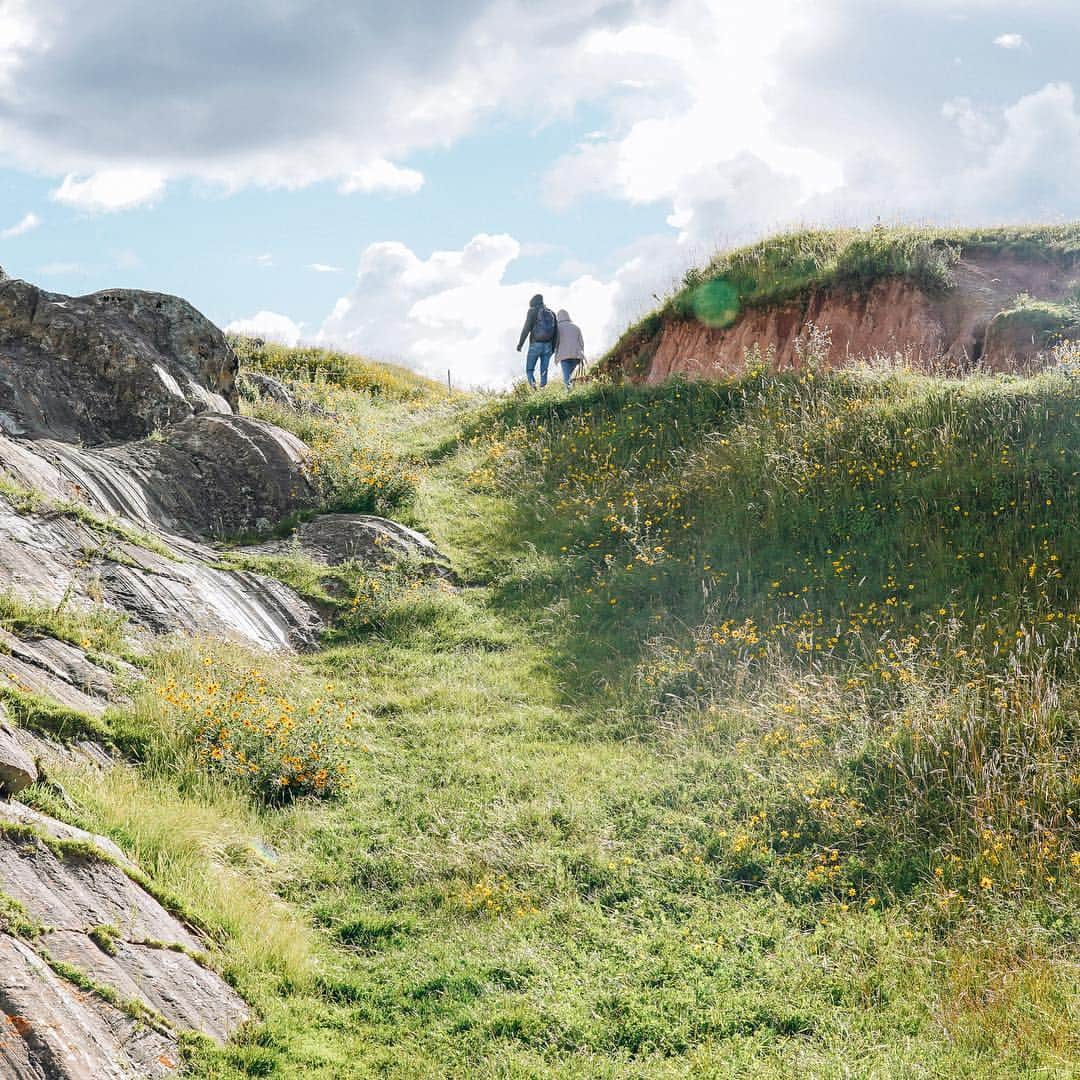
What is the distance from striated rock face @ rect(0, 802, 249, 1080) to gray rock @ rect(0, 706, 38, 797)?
0.48 ft

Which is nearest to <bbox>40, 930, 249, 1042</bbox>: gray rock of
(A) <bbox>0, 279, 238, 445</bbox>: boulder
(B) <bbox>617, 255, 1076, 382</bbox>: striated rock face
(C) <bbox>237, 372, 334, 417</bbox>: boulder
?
(A) <bbox>0, 279, 238, 445</bbox>: boulder

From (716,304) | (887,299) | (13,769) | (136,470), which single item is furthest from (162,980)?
(716,304)

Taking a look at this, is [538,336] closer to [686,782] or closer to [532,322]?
[532,322]

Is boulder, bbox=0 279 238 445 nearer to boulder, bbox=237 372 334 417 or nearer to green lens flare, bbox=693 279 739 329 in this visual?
boulder, bbox=237 372 334 417

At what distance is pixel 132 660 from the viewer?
302 inches

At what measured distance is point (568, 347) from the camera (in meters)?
20.8

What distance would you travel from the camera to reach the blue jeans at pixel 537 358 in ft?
69.0

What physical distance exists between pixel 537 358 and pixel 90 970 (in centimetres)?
1822

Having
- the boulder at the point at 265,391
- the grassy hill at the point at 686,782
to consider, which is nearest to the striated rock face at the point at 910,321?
the grassy hill at the point at 686,782

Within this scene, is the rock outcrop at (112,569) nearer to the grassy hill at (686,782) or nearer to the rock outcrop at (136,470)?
the rock outcrop at (136,470)

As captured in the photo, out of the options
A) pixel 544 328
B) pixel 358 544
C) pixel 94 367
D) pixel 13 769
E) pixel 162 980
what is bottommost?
pixel 162 980

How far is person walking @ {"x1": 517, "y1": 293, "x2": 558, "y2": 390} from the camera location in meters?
20.9

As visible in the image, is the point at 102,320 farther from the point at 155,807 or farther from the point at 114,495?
the point at 155,807

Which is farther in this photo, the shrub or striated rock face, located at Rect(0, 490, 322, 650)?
striated rock face, located at Rect(0, 490, 322, 650)
